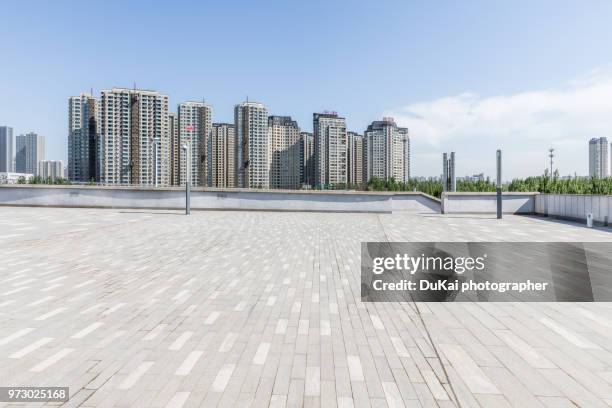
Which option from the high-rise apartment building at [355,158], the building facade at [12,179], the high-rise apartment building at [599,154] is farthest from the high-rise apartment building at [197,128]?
the high-rise apartment building at [599,154]

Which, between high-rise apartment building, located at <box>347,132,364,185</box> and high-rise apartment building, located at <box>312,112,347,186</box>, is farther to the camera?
high-rise apartment building, located at <box>347,132,364,185</box>

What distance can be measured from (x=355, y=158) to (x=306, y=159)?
50.8 ft

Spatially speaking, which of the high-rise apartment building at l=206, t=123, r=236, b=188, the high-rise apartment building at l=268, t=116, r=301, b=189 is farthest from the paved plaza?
the high-rise apartment building at l=268, t=116, r=301, b=189

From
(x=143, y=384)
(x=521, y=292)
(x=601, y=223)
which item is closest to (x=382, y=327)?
(x=143, y=384)

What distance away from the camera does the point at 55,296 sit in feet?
18.5

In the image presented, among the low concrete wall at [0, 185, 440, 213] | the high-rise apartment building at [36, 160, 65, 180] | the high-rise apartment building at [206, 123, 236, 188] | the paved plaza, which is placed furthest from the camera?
the high-rise apartment building at [36, 160, 65, 180]

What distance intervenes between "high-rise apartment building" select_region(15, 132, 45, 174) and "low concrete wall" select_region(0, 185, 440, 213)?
191 metres

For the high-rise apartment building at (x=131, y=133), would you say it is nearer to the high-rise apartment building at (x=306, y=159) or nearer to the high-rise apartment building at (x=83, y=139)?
the high-rise apartment building at (x=83, y=139)

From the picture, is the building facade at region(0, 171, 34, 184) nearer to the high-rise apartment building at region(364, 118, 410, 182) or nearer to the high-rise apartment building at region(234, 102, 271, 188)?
the high-rise apartment building at region(234, 102, 271, 188)

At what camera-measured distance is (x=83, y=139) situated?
250 ft

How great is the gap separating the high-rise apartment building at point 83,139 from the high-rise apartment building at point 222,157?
27.5 meters

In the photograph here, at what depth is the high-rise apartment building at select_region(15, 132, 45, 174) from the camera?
177125 millimetres

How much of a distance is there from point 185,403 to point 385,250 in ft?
26.3

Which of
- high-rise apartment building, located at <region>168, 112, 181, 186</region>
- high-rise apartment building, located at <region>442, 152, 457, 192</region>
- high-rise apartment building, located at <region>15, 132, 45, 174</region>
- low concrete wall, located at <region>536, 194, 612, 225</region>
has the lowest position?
low concrete wall, located at <region>536, 194, 612, 225</region>
